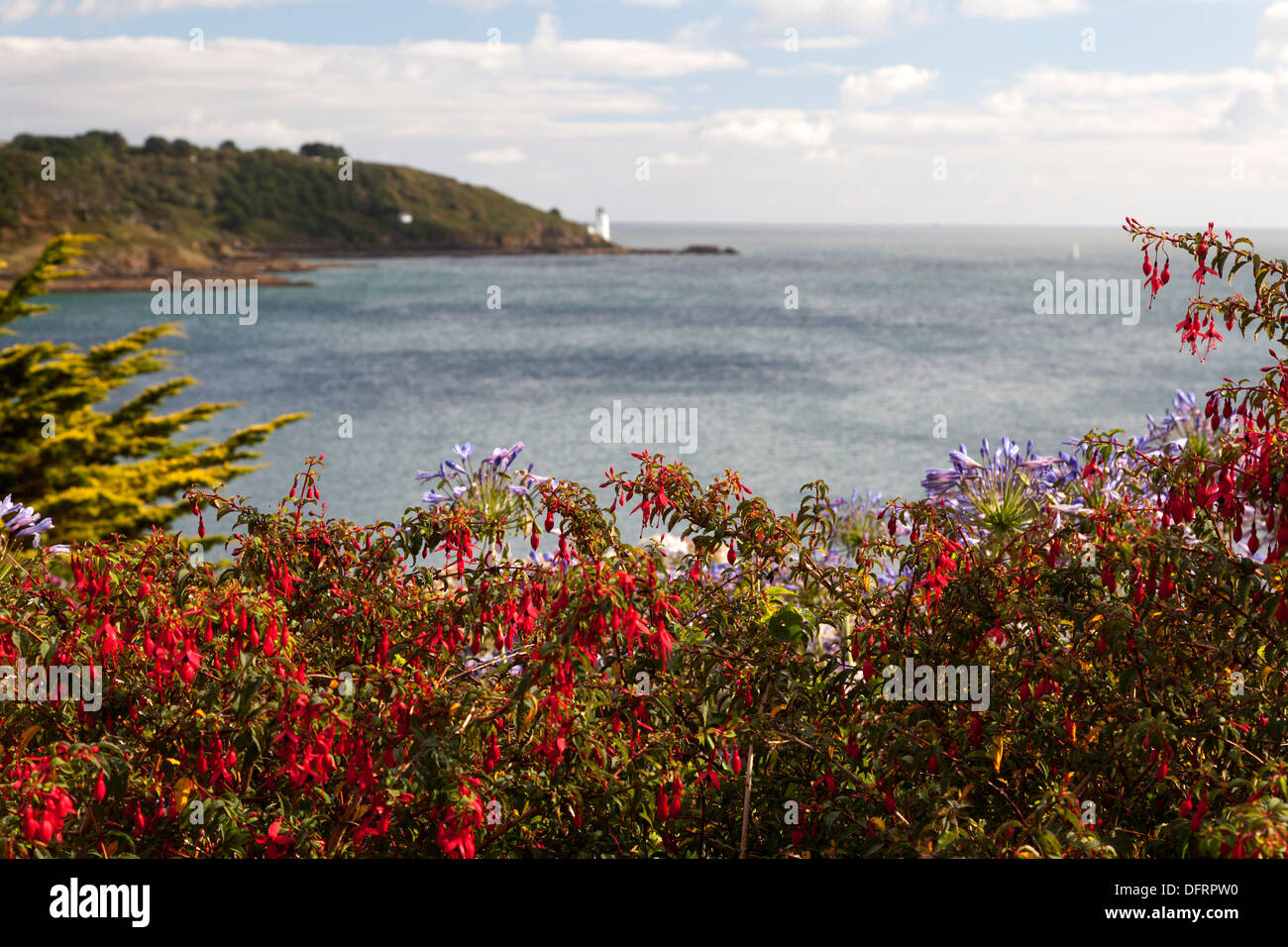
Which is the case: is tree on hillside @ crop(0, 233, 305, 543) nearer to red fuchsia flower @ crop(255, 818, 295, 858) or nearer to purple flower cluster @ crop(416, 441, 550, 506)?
purple flower cluster @ crop(416, 441, 550, 506)

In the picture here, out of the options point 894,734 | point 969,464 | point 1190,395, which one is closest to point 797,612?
point 894,734

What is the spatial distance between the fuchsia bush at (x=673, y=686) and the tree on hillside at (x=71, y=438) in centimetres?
879

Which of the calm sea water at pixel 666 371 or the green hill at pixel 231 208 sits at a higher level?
the green hill at pixel 231 208

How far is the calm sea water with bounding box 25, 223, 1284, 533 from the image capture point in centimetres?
2664

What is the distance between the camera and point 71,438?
1161 centimetres

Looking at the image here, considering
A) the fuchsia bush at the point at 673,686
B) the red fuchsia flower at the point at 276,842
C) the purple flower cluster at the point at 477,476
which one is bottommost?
the red fuchsia flower at the point at 276,842

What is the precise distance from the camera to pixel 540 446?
27906 mm

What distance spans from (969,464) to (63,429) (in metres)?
10.1

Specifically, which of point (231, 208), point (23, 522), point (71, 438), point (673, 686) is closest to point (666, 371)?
point (71, 438)

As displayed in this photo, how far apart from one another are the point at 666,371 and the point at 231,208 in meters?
89.9

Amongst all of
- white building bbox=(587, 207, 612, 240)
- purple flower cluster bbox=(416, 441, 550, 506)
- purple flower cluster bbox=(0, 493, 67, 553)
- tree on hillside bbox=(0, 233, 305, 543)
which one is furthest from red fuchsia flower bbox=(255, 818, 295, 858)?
white building bbox=(587, 207, 612, 240)

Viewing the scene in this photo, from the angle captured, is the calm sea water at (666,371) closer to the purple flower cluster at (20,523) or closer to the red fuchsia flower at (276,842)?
the purple flower cluster at (20,523)

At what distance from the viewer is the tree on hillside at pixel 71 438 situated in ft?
37.2

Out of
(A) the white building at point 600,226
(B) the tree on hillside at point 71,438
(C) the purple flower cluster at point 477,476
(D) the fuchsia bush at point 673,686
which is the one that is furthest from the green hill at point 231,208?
(D) the fuchsia bush at point 673,686
